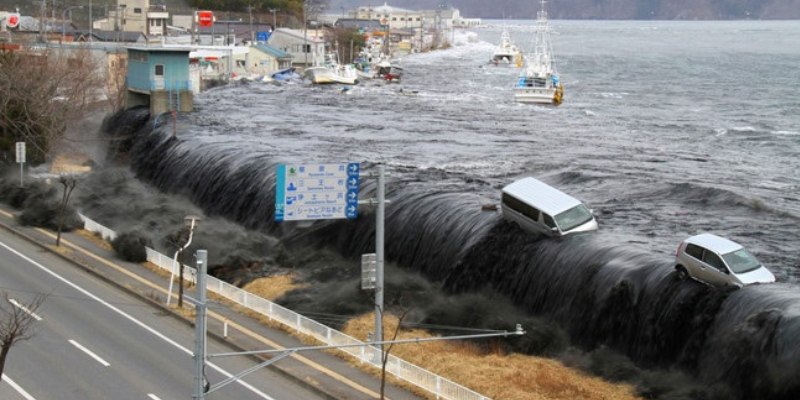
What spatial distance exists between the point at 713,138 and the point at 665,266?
44.4 m

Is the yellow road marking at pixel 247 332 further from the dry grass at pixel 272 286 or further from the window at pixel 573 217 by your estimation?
the window at pixel 573 217

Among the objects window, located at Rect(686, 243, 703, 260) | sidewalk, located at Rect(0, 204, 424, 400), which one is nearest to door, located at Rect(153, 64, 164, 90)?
sidewalk, located at Rect(0, 204, 424, 400)

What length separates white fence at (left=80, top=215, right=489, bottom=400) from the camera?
2762cm

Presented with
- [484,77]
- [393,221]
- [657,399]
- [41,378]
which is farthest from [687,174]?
[484,77]

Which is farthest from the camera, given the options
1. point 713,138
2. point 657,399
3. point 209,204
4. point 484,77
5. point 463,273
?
point 484,77

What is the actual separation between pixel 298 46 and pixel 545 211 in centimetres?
10968

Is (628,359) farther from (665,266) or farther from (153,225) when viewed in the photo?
(153,225)

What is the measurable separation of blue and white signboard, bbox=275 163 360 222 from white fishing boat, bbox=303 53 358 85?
9206 centimetres

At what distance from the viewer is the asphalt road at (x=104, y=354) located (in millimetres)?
28281

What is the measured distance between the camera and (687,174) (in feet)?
188

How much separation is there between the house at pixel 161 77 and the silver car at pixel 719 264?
46.6 m

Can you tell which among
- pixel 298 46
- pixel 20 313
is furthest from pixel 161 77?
pixel 298 46

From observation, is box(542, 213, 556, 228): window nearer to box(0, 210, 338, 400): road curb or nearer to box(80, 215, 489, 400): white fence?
box(80, 215, 489, 400): white fence

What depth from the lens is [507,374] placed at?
97.4 feet
